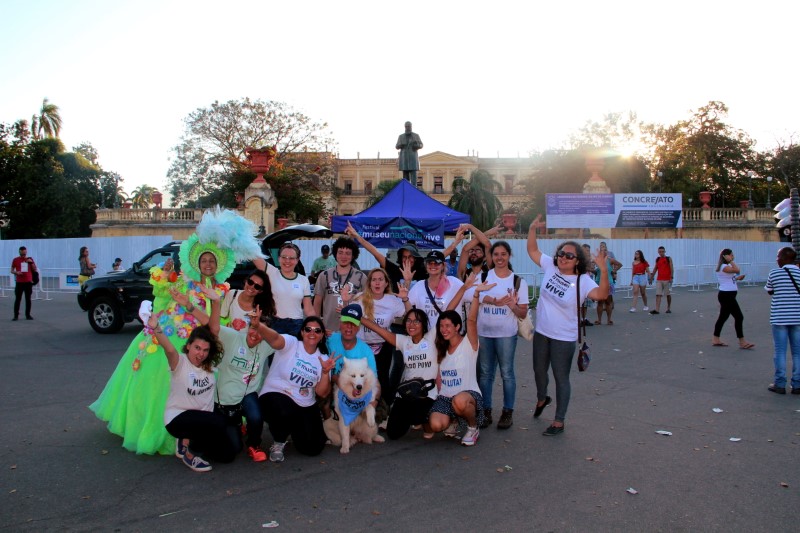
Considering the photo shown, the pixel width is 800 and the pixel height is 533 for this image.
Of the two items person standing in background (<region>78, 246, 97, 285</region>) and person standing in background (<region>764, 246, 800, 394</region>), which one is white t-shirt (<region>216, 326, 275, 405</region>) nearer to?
person standing in background (<region>764, 246, 800, 394</region>)

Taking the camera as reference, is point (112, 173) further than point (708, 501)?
Yes

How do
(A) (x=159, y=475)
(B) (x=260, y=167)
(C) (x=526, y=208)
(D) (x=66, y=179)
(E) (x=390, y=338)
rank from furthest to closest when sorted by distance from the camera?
(C) (x=526, y=208), (D) (x=66, y=179), (B) (x=260, y=167), (E) (x=390, y=338), (A) (x=159, y=475)

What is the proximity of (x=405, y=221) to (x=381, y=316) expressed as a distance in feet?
26.7

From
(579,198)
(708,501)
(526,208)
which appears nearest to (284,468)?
(708,501)

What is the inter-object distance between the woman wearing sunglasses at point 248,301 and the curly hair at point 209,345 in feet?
1.29

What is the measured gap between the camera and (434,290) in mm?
6773

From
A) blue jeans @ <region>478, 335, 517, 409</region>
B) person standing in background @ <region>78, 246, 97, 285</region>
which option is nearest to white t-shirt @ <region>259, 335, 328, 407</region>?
blue jeans @ <region>478, 335, 517, 409</region>

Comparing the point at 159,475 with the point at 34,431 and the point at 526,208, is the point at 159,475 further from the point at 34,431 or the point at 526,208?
the point at 526,208

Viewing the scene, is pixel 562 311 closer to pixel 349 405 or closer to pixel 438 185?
pixel 349 405

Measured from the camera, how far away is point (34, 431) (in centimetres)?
634

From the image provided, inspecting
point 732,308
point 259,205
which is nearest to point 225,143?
point 259,205

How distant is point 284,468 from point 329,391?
0.81m

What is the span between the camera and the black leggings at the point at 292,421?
5.57m

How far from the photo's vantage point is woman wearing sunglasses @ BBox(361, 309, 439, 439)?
6141mm
